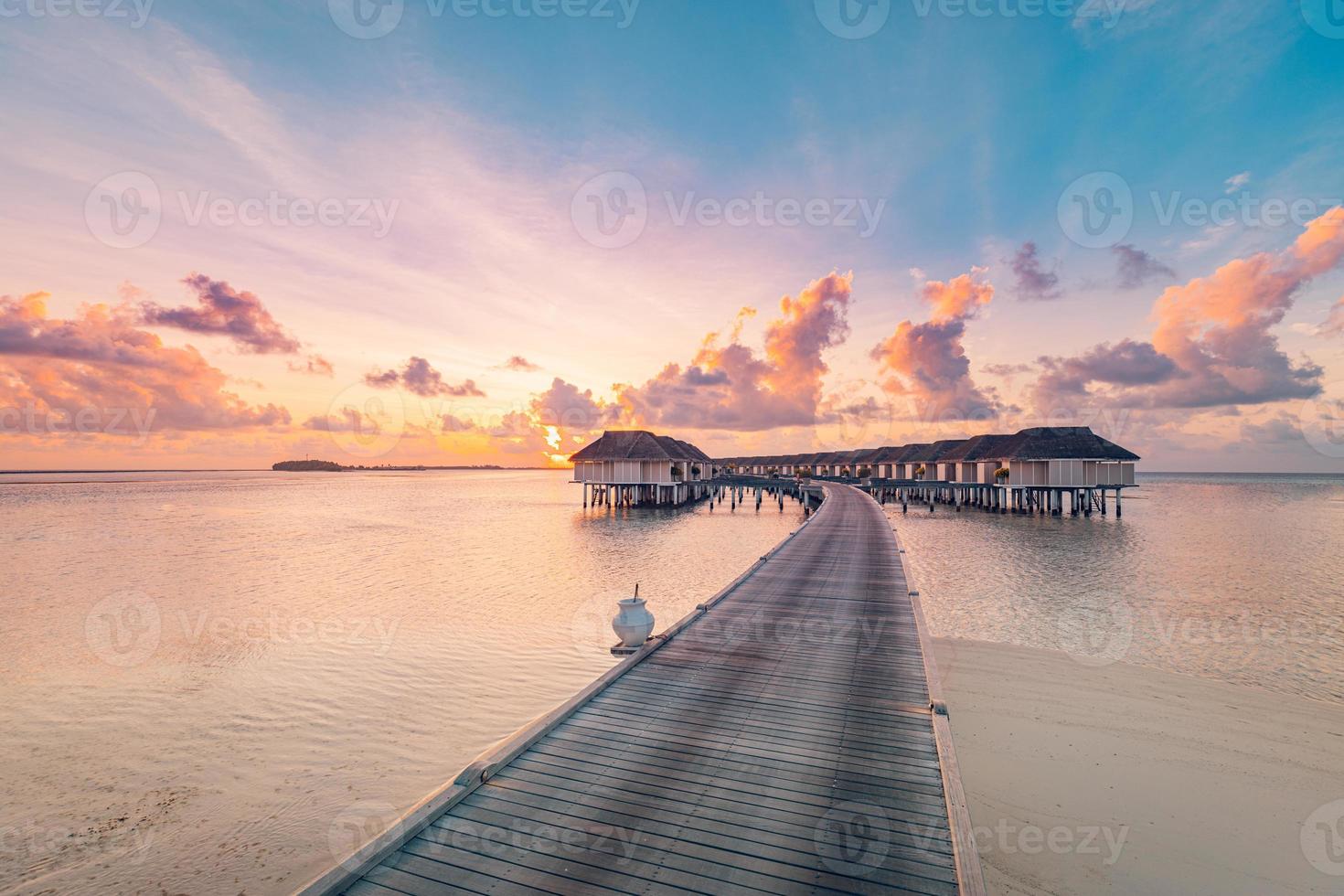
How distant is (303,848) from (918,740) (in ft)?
22.1

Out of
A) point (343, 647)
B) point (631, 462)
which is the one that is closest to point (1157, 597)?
point (343, 647)

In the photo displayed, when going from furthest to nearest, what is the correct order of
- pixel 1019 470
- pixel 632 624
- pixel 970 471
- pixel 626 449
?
pixel 970 471, pixel 626 449, pixel 1019 470, pixel 632 624

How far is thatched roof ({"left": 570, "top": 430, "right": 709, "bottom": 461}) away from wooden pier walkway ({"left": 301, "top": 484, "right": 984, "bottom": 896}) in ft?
131

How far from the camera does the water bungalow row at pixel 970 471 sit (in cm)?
4522

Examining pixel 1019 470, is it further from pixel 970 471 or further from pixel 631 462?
pixel 631 462

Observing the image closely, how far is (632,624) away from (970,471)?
191 ft

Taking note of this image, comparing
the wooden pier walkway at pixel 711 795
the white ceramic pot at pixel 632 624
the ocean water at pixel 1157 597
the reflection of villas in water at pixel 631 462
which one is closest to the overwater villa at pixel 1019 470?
the ocean water at pixel 1157 597

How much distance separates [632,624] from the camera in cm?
966

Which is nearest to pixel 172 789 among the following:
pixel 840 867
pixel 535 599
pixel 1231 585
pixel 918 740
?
pixel 840 867

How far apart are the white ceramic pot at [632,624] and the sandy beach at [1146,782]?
4905 millimetres

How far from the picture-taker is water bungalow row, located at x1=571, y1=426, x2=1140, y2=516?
45.2 metres

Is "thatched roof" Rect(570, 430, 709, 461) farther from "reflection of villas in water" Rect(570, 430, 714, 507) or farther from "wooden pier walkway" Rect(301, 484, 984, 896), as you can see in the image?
"wooden pier walkway" Rect(301, 484, 984, 896)

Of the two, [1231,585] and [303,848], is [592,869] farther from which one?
[1231,585]

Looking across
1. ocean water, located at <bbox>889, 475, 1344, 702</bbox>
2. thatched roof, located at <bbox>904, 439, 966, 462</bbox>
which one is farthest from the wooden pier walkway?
thatched roof, located at <bbox>904, 439, 966, 462</bbox>
